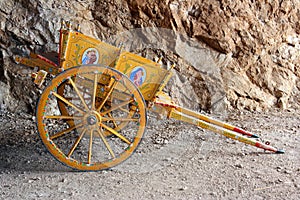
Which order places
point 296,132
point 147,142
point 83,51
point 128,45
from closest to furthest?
point 83,51, point 147,142, point 296,132, point 128,45

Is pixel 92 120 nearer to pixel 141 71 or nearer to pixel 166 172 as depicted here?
pixel 141 71

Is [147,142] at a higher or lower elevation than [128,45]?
lower

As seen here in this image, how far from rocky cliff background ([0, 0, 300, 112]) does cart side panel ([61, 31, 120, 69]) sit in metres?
1.85

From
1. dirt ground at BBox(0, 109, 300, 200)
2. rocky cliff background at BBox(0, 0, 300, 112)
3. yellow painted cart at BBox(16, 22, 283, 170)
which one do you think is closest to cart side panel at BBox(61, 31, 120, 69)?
yellow painted cart at BBox(16, 22, 283, 170)

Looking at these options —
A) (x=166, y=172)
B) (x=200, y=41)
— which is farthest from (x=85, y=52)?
(x=200, y=41)

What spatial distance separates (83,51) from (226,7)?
10.3 feet

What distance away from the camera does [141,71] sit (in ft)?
10.8

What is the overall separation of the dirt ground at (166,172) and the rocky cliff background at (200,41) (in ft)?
3.52

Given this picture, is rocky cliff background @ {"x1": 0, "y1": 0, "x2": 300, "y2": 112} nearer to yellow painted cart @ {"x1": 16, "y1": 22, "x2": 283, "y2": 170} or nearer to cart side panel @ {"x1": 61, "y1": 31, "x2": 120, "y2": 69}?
yellow painted cart @ {"x1": 16, "y1": 22, "x2": 283, "y2": 170}

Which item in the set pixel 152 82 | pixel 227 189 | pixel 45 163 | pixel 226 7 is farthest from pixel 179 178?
pixel 226 7

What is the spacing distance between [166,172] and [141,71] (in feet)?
3.29

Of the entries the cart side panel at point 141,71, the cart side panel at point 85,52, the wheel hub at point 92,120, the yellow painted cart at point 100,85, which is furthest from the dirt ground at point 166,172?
the cart side panel at point 85,52

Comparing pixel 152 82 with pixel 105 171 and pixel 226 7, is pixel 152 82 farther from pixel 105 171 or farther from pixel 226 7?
pixel 226 7

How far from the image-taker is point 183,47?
543 cm
